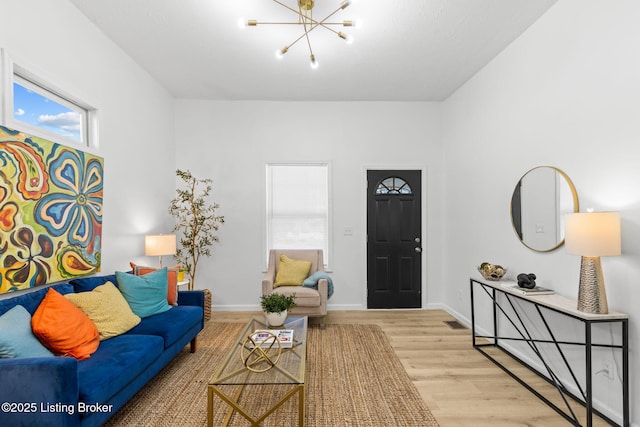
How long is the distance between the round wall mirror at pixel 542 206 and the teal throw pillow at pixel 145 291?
3337 mm

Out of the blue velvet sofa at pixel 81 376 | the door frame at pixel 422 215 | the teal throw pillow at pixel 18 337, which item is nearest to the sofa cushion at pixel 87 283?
the blue velvet sofa at pixel 81 376

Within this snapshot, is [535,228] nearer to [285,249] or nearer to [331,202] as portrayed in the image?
[331,202]

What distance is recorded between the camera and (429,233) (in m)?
4.87

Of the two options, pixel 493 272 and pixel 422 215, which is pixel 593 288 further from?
pixel 422 215

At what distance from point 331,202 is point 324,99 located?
1.50m

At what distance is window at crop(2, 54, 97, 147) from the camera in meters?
2.19

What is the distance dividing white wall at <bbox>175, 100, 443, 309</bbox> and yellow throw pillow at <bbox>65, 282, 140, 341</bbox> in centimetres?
217

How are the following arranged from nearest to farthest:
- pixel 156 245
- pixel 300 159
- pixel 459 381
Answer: pixel 459 381 → pixel 156 245 → pixel 300 159

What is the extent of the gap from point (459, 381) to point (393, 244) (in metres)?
2.38

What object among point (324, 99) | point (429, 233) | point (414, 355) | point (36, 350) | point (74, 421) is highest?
point (324, 99)

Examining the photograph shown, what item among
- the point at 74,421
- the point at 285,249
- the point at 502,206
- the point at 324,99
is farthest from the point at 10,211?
the point at 502,206

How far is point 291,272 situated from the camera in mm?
4328

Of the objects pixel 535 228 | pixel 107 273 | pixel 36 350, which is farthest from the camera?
pixel 107 273

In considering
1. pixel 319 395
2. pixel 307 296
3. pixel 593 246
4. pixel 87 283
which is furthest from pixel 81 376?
pixel 593 246
